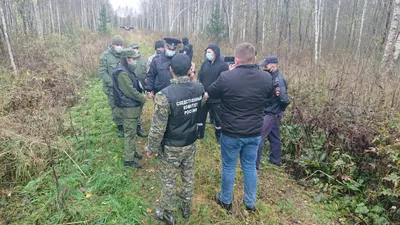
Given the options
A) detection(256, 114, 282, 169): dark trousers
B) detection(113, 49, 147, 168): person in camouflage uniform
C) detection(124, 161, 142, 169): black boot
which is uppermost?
Result: detection(113, 49, 147, 168): person in camouflage uniform

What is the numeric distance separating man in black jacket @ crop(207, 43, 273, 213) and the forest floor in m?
0.58

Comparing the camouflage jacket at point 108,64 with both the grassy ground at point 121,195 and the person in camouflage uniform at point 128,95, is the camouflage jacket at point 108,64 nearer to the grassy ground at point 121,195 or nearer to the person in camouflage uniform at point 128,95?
the grassy ground at point 121,195

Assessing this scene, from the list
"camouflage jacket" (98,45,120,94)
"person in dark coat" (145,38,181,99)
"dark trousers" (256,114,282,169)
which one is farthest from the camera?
"camouflage jacket" (98,45,120,94)

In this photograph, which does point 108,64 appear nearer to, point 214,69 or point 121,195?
point 214,69

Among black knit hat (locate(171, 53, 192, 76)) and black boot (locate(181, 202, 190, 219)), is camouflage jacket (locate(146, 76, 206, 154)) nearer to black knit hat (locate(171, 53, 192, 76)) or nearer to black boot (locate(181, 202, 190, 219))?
black knit hat (locate(171, 53, 192, 76))

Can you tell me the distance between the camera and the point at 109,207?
10.4ft

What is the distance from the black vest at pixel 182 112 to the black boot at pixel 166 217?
921mm

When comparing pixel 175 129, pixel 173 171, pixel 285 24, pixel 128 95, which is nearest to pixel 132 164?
pixel 128 95

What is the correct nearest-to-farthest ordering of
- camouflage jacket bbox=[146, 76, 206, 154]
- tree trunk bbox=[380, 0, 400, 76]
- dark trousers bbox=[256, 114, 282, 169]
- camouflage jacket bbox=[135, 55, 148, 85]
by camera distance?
camouflage jacket bbox=[146, 76, 206, 154] → dark trousers bbox=[256, 114, 282, 169] → camouflage jacket bbox=[135, 55, 148, 85] → tree trunk bbox=[380, 0, 400, 76]

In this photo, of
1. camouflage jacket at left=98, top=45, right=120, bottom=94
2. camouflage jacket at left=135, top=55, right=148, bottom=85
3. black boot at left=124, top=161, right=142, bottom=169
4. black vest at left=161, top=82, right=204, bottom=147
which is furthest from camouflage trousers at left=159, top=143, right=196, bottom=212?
camouflage jacket at left=135, top=55, right=148, bottom=85

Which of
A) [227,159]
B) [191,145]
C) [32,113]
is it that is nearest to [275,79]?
[227,159]

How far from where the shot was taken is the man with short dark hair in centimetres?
393

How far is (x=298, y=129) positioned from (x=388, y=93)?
6.72 feet

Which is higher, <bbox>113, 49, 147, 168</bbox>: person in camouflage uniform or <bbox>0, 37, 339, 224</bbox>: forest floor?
<bbox>113, 49, 147, 168</bbox>: person in camouflage uniform
